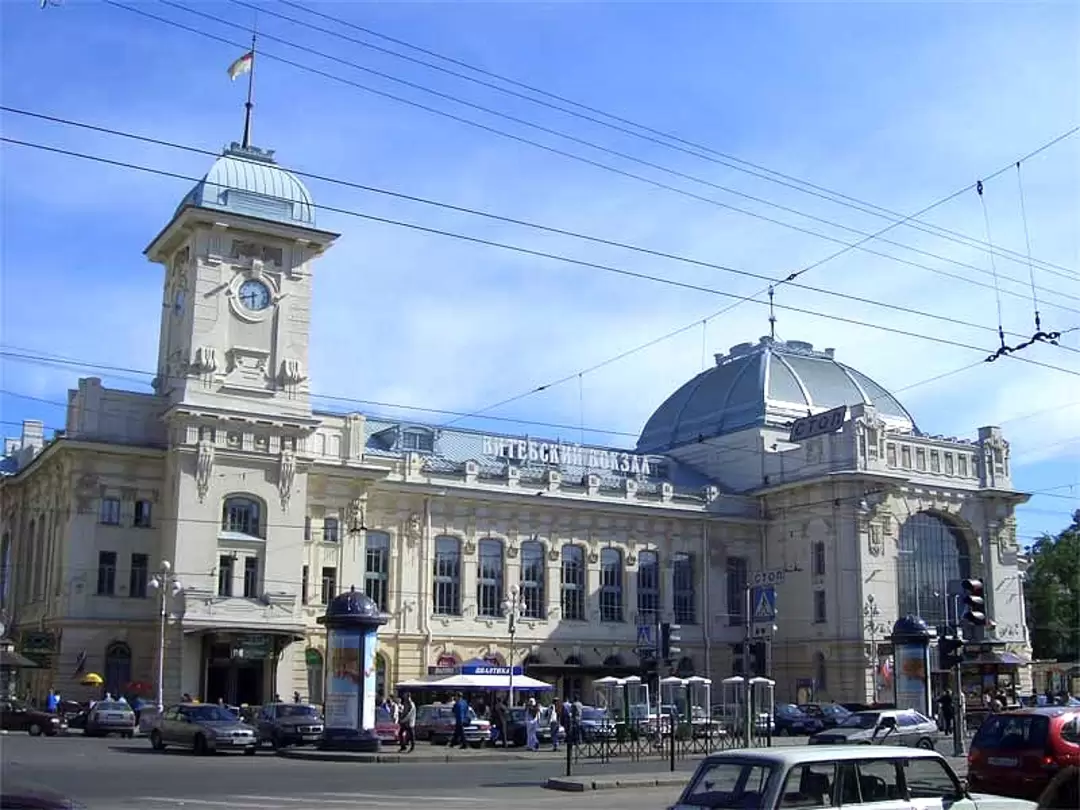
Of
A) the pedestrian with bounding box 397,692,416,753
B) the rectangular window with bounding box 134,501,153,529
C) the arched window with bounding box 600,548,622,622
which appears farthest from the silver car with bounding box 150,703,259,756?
the arched window with bounding box 600,548,622,622

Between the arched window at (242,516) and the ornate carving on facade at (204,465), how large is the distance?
1238 millimetres

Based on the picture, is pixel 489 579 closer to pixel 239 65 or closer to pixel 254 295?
pixel 254 295

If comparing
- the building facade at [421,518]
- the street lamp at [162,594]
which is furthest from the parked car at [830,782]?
the street lamp at [162,594]

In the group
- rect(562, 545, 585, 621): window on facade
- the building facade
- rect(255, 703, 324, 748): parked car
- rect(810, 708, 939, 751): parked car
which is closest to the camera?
rect(810, 708, 939, 751): parked car

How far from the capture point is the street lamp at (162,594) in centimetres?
5025

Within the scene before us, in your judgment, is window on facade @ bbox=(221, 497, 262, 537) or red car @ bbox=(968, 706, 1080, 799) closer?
red car @ bbox=(968, 706, 1080, 799)

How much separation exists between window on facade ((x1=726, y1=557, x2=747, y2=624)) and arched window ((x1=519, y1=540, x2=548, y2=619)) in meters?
12.5

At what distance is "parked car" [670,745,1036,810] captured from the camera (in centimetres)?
1120

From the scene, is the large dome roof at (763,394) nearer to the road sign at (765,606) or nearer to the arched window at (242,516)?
the arched window at (242,516)

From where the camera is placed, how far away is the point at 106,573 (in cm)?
5359

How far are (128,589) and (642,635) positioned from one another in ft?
96.3

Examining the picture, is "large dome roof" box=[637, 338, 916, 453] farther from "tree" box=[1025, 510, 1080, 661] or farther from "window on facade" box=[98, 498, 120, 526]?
"window on facade" box=[98, 498, 120, 526]

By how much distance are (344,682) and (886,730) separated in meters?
15.9

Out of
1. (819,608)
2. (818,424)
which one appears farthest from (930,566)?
(818,424)
